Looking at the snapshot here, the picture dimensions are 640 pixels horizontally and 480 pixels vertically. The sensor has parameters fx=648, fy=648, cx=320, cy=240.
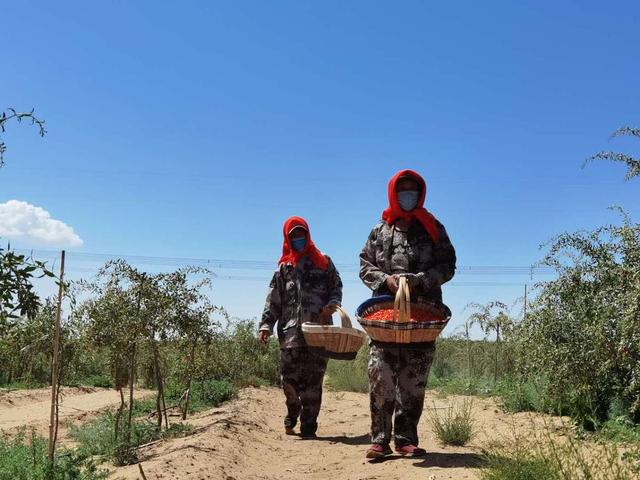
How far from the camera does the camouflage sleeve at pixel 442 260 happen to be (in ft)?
16.8

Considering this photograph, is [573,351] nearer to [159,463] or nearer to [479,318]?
[159,463]

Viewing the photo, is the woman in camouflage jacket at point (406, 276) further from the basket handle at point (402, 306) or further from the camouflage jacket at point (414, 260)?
the basket handle at point (402, 306)

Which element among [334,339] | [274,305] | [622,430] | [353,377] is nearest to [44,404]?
[353,377]

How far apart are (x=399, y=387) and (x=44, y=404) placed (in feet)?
41.1

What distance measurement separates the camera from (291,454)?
621cm

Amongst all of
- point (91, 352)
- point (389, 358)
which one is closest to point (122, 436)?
point (91, 352)

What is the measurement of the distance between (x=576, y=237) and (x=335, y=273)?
9.77 feet

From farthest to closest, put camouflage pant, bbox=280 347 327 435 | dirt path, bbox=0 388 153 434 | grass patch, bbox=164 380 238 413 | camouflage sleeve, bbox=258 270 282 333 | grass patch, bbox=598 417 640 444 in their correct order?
1. dirt path, bbox=0 388 153 434
2. grass patch, bbox=164 380 238 413
3. camouflage sleeve, bbox=258 270 282 333
4. camouflage pant, bbox=280 347 327 435
5. grass patch, bbox=598 417 640 444

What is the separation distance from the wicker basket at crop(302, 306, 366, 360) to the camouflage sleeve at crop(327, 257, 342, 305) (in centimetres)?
67

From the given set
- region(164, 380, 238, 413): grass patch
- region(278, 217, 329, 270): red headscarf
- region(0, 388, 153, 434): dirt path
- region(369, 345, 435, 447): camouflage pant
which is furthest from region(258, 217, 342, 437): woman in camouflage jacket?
region(0, 388, 153, 434): dirt path

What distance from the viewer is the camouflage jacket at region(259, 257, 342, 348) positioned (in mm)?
6961

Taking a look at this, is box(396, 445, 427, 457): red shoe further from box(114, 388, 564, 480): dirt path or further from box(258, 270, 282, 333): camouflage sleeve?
box(258, 270, 282, 333): camouflage sleeve

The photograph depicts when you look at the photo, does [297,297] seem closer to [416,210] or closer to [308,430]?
[308,430]

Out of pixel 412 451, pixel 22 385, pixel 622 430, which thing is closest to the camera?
pixel 412 451
